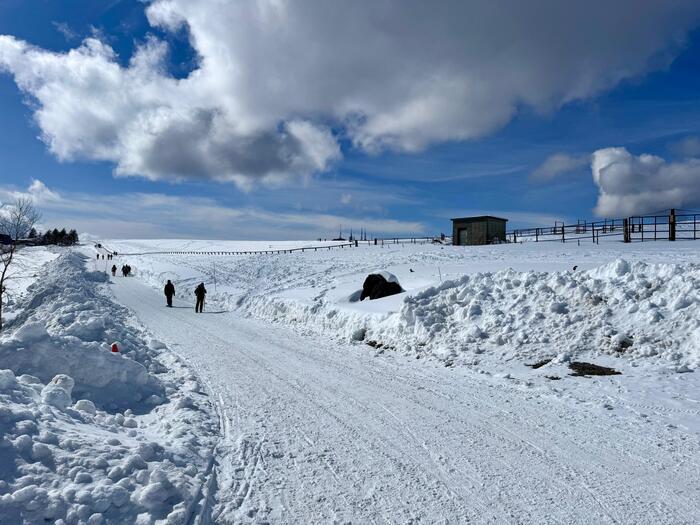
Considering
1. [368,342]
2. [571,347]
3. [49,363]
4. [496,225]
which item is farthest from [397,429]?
[496,225]

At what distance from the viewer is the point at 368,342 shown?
1287cm

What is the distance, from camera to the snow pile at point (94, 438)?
11.8 feet

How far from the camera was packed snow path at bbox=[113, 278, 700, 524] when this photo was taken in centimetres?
404

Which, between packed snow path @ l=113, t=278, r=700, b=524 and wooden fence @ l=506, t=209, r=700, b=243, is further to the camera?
wooden fence @ l=506, t=209, r=700, b=243

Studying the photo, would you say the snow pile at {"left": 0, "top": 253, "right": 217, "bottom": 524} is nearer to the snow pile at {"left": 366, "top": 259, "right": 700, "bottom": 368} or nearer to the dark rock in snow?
the snow pile at {"left": 366, "top": 259, "right": 700, "bottom": 368}

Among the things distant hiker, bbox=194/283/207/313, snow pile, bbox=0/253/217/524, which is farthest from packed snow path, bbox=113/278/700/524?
distant hiker, bbox=194/283/207/313

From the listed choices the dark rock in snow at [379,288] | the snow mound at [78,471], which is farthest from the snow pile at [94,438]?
the dark rock in snow at [379,288]

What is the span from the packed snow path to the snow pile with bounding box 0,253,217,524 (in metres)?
0.43

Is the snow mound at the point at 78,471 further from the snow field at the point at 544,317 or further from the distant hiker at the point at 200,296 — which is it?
the distant hiker at the point at 200,296

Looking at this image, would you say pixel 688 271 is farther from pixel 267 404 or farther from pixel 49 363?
pixel 49 363

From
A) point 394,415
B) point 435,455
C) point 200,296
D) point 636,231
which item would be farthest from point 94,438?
point 636,231

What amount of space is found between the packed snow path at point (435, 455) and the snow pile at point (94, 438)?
0.43 metres

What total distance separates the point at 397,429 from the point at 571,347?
17.4 feet

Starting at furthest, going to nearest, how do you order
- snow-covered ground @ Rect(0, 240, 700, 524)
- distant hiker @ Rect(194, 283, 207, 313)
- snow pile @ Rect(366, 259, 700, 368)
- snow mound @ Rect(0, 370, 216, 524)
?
distant hiker @ Rect(194, 283, 207, 313) < snow pile @ Rect(366, 259, 700, 368) < snow-covered ground @ Rect(0, 240, 700, 524) < snow mound @ Rect(0, 370, 216, 524)
